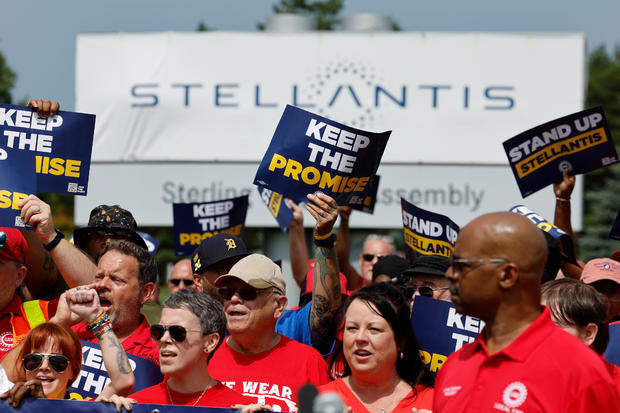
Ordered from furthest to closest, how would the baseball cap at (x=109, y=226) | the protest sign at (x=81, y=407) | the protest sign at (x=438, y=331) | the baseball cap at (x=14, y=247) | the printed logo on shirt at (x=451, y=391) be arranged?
the baseball cap at (x=109, y=226)
the baseball cap at (x=14, y=247)
the protest sign at (x=438, y=331)
the protest sign at (x=81, y=407)
the printed logo on shirt at (x=451, y=391)

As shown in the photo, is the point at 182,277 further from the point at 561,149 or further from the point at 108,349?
the point at 108,349

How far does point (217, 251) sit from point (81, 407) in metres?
1.69

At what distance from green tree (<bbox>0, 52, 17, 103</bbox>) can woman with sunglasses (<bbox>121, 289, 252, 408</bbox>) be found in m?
49.9

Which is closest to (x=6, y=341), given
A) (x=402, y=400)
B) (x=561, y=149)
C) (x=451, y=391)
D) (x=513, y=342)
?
(x=402, y=400)

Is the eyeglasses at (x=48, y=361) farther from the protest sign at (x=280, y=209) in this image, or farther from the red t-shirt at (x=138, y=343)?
the protest sign at (x=280, y=209)

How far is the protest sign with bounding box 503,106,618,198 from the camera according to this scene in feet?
21.9

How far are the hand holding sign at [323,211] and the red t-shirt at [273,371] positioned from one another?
24.1 inches

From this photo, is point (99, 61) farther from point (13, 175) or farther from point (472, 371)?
point (472, 371)

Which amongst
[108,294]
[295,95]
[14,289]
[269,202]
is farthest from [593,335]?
[295,95]

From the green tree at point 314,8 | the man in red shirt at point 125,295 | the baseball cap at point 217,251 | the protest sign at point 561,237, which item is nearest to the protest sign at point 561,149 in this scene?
the protest sign at point 561,237

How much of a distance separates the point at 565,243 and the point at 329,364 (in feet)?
7.30

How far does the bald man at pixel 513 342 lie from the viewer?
299 centimetres

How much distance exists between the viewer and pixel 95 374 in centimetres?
446

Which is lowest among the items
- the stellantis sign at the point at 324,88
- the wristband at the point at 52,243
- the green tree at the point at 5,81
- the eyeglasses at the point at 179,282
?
the eyeglasses at the point at 179,282
